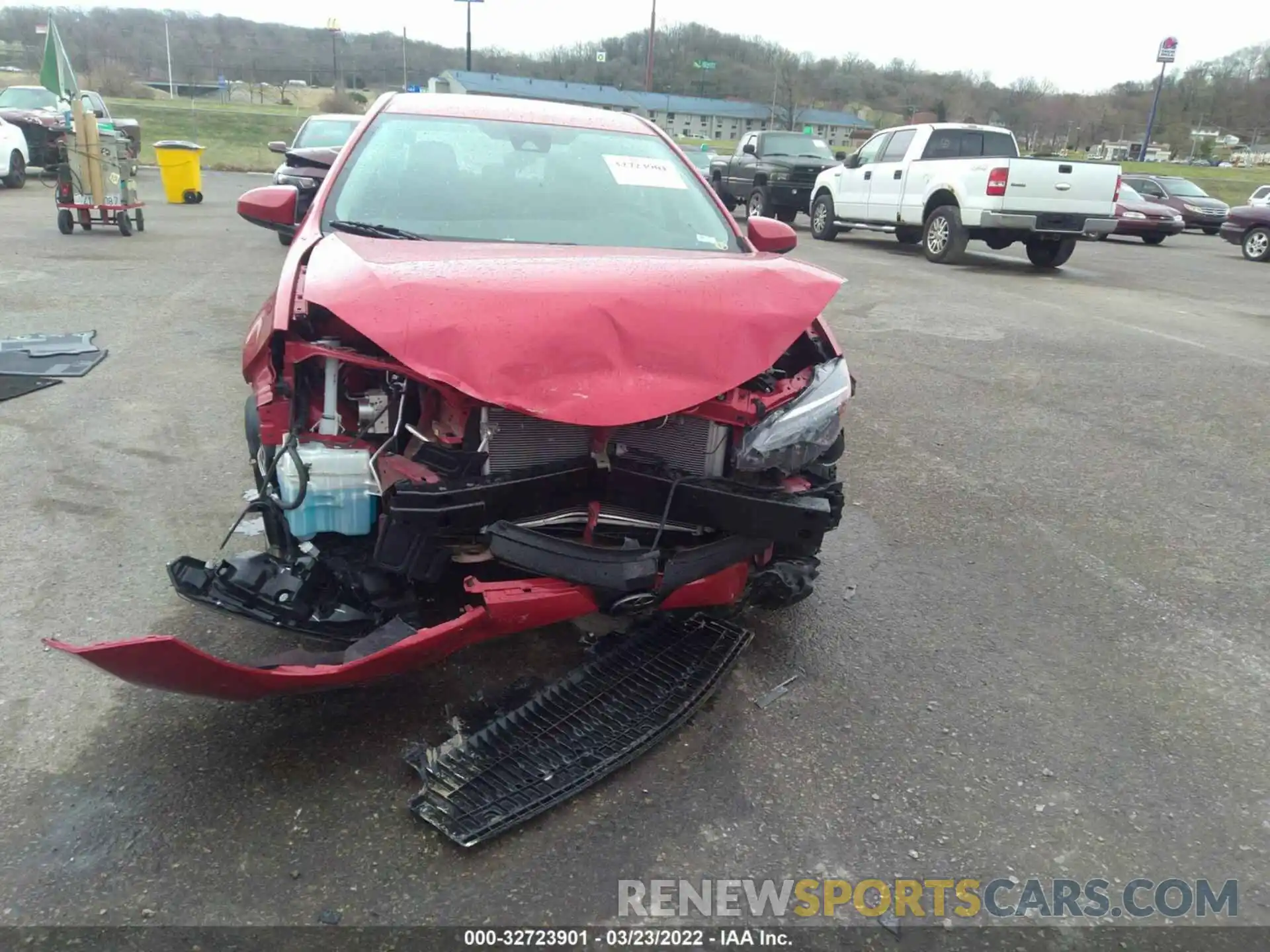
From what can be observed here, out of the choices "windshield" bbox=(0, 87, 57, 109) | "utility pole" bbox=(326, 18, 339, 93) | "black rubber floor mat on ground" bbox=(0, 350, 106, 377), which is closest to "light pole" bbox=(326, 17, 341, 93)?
"utility pole" bbox=(326, 18, 339, 93)

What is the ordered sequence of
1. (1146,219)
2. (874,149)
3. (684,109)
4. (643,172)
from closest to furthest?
(643,172)
(874,149)
(1146,219)
(684,109)

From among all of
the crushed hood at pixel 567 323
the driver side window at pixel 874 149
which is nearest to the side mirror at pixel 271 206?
the crushed hood at pixel 567 323

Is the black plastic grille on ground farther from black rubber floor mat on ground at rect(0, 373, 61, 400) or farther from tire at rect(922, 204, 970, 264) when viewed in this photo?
tire at rect(922, 204, 970, 264)

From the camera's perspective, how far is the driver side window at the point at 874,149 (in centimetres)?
1483

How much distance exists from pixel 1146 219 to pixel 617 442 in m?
21.4

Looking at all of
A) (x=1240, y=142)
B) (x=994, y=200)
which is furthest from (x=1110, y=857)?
(x=1240, y=142)

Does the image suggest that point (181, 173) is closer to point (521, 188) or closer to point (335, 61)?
point (521, 188)

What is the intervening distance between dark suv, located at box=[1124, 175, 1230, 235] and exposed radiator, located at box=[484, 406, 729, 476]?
2484cm

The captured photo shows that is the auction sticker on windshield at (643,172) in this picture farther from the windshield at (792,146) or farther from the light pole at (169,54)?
the light pole at (169,54)

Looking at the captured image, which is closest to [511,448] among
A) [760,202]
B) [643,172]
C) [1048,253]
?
[643,172]

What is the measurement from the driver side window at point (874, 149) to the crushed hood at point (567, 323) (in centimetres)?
1344

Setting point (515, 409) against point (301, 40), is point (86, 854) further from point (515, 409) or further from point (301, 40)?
point (301, 40)

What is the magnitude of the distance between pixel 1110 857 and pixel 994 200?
11.7 meters

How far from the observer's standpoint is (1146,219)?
1978 cm
